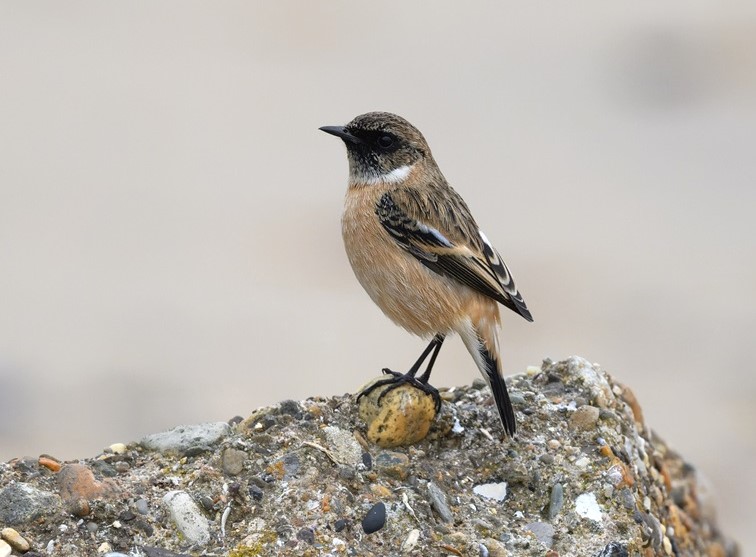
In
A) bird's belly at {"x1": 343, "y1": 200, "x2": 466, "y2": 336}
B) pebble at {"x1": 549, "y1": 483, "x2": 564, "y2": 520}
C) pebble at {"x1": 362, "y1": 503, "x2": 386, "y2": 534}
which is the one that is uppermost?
bird's belly at {"x1": 343, "y1": 200, "x2": 466, "y2": 336}

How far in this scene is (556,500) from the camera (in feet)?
16.3

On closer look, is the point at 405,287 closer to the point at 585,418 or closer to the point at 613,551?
the point at 585,418

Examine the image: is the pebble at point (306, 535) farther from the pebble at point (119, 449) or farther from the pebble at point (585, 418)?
the pebble at point (585, 418)

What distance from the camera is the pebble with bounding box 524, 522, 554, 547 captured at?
4.74 meters

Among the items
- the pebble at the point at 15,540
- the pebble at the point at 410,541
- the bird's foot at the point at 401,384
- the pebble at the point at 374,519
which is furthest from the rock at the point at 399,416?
the pebble at the point at 15,540

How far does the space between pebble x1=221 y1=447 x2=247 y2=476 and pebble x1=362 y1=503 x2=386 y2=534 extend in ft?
2.17

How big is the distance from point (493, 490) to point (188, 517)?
151 cm

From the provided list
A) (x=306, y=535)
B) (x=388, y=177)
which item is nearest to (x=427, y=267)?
(x=388, y=177)

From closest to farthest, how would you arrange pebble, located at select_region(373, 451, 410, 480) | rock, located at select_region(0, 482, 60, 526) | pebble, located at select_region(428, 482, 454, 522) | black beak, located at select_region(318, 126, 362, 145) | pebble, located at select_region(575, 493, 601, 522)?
rock, located at select_region(0, 482, 60, 526) < pebble, located at select_region(428, 482, 454, 522) < pebble, located at select_region(575, 493, 601, 522) < pebble, located at select_region(373, 451, 410, 480) < black beak, located at select_region(318, 126, 362, 145)

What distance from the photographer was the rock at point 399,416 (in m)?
5.23

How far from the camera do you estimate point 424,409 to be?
5309 mm

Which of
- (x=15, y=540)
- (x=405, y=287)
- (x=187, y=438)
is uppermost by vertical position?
(x=405, y=287)

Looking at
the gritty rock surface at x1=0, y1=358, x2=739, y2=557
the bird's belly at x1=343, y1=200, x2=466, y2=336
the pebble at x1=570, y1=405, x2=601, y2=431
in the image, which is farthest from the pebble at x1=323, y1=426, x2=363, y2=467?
the pebble at x1=570, y1=405, x2=601, y2=431

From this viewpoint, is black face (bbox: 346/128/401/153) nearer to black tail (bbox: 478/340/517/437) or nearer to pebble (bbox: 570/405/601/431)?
black tail (bbox: 478/340/517/437)
